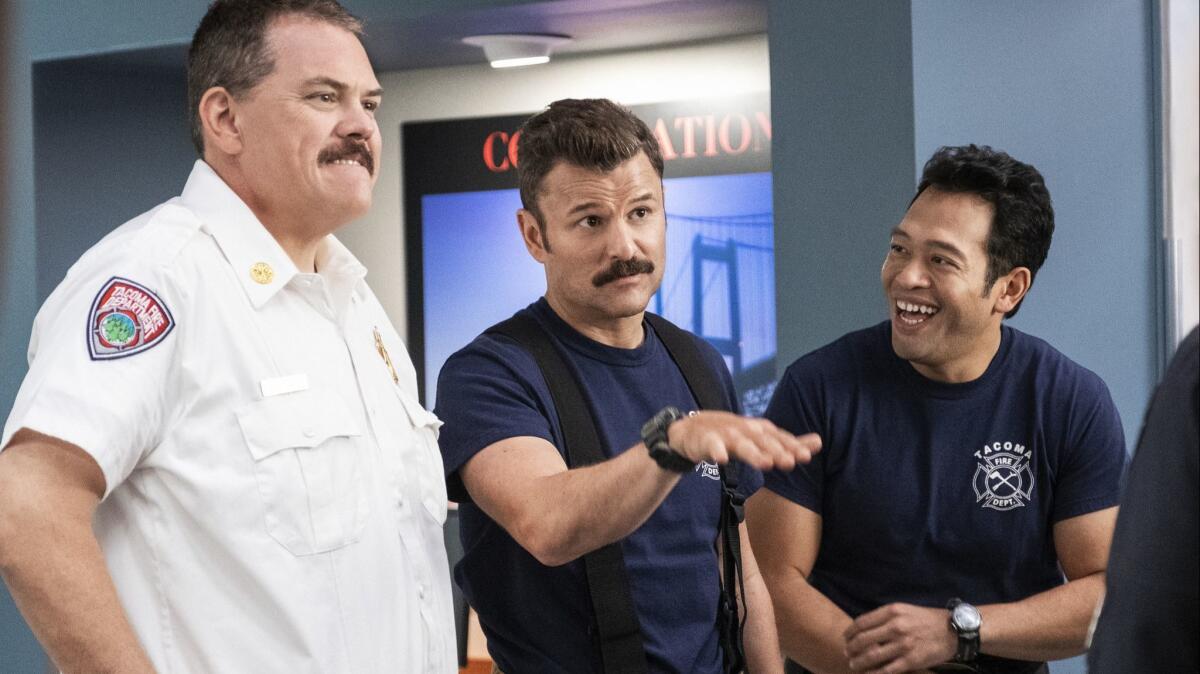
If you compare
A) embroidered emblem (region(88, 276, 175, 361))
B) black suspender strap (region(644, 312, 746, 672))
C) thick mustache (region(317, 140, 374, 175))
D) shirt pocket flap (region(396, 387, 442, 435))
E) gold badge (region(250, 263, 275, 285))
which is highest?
thick mustache (region(317, 140, 374, 175))

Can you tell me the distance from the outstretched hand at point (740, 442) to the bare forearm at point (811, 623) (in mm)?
786

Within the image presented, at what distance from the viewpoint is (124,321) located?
58.8 inches

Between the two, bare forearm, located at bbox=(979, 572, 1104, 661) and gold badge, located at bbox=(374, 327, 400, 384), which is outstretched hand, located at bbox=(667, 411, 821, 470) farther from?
bare forearm, located at bbox=(979, 572, 1104, 661)

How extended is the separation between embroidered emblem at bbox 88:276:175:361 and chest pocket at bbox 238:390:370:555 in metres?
0.14

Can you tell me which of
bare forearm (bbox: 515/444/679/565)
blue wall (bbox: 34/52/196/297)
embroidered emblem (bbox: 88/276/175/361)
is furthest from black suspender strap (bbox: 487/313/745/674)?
blue wall (bbox: 34/52/196/297)

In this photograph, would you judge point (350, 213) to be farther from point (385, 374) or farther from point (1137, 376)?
point (1137, 376)

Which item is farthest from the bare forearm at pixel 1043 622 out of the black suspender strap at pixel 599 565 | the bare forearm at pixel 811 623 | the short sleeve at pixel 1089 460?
the black suspender strap at pixel 599 565

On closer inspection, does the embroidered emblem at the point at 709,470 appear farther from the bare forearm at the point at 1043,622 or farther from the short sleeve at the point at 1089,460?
the short sleeve at the point at 1089,460

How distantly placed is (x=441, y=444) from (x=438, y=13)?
8.64ft

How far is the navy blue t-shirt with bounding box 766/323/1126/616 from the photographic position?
2246mm

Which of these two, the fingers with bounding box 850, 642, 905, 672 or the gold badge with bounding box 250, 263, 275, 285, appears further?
the fingers with bounding box 850, 642, 905, 672

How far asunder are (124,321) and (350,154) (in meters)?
0.39

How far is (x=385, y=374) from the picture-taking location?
1.83m

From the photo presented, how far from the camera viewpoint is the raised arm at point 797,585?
2225 millimetres
